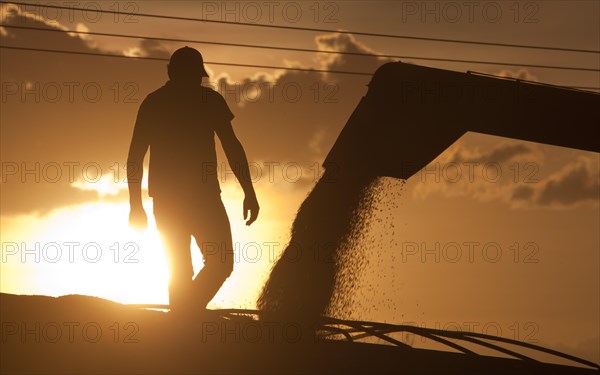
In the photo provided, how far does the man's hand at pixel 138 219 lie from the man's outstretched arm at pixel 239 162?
89 centimetres

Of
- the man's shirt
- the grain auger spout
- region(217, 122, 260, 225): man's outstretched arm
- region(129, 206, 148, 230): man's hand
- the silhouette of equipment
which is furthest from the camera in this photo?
the silhouette of equipment

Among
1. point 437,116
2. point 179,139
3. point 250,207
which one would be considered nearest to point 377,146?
point 437,116

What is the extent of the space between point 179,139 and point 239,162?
583mm

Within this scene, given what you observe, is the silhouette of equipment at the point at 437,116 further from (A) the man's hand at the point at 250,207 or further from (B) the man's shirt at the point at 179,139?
(B) the man's shirt at the point at 179,139

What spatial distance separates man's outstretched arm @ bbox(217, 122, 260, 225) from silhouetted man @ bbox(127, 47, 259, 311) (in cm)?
17

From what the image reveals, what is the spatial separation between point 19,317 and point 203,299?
1529 millimetres

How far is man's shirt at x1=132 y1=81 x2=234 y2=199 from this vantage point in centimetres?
850

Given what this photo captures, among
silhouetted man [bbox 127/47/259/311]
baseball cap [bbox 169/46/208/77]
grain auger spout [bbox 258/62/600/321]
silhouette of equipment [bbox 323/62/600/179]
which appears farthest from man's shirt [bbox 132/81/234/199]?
silhouette of equipment [bbox 323/62/600/179]

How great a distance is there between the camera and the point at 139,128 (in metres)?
8.59

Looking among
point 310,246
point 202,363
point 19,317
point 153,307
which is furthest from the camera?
point 310,246

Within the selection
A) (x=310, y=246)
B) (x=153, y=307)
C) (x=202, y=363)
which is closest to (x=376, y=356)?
(x=202, y=363)

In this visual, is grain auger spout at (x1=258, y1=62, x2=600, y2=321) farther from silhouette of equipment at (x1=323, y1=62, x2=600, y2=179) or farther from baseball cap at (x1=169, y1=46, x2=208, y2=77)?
baseball cap at (x1=169, y1=46, x2=208, y2=77)

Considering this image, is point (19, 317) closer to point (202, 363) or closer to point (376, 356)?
point (202, 363)

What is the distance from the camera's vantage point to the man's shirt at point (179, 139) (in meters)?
8.50
